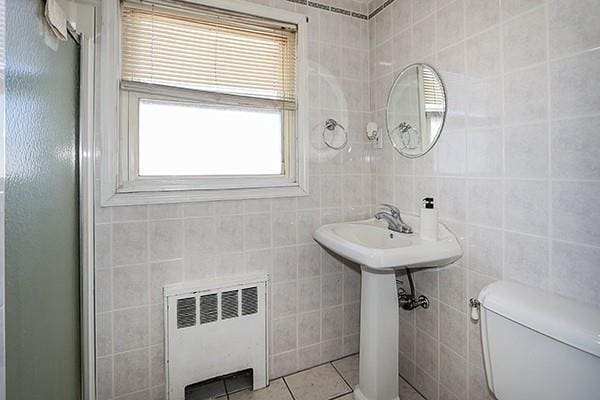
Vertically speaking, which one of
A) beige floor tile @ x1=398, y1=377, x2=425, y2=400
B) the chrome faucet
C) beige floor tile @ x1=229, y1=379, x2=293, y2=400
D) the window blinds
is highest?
the window blinds

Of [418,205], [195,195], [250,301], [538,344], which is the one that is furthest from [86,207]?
[538,344]

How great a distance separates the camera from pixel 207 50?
1.48m

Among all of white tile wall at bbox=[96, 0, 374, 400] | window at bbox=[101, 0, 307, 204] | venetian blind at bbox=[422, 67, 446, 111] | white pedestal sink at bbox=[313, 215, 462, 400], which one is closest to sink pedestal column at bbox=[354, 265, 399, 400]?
white pedestal sink at bbox=[313, 215, 462, 400]

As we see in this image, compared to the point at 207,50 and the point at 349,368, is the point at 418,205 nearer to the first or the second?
the point at 349,368

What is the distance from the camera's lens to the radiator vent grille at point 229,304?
1458 millimetres

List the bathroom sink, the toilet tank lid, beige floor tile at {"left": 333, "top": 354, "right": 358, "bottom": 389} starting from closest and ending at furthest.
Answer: the toilet tank lid → the bathroom sink → beige floor tile at {"left": 333, "top": 354, "right": 358, "bottom": 389}

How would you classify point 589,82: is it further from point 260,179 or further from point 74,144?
point 74,144

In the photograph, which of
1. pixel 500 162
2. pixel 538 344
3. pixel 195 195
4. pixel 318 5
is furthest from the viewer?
pixel 318 5

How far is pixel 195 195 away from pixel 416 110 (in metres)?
1.19

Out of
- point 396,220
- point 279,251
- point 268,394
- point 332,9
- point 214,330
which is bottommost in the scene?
point 268,394

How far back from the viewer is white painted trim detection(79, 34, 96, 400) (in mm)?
1127

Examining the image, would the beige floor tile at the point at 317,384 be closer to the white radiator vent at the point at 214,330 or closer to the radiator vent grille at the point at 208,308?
the white radiator vent at the point at 214,330

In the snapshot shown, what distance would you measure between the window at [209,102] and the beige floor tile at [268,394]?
1024 millimetres

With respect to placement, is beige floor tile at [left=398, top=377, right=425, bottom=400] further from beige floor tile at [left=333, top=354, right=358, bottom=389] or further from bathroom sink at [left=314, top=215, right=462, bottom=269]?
bathroom sink at [left=314, top=215, right=462, bottom=269]
